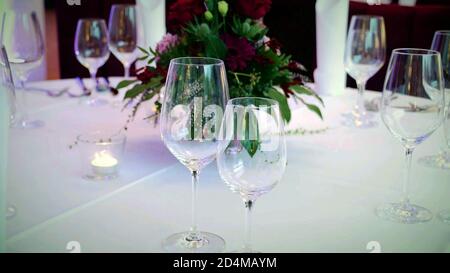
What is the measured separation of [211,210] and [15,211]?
319mm

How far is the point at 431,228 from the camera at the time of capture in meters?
0.98

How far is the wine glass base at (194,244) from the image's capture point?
0.87 metres

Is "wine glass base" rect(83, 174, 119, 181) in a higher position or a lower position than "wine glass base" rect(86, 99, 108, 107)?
lower

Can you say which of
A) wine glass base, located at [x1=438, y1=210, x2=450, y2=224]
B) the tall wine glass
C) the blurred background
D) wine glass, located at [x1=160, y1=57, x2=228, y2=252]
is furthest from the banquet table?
the blurred background

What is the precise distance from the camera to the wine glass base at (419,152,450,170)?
1.25 meters

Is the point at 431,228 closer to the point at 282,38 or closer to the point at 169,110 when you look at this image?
the point at 169,110

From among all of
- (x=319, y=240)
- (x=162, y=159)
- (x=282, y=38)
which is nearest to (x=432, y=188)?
(x=319, y=240)

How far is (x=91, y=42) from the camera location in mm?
1724

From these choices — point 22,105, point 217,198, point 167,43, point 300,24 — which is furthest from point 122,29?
point 300,24

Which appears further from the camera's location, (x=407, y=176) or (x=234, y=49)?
(x=234, y=49)

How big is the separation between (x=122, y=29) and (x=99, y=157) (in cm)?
69

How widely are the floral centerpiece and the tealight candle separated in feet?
0.55

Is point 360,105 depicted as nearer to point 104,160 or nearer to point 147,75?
point 147,75

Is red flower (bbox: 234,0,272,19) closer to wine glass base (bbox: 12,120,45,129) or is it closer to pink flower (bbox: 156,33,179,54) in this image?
pink flower (bbox: 156,33,179,54)
